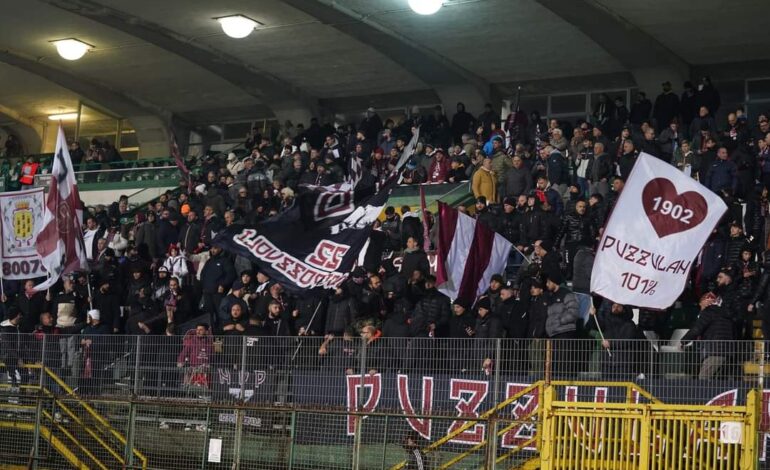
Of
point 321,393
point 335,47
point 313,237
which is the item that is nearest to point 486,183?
point 313,237

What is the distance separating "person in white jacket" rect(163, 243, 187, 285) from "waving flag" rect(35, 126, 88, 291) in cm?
283

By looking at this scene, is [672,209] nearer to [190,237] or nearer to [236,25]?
[190,237]

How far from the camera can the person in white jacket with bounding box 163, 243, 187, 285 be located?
26391mm

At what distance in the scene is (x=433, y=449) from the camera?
16172 mm

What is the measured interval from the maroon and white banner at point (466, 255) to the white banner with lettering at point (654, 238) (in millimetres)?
3981

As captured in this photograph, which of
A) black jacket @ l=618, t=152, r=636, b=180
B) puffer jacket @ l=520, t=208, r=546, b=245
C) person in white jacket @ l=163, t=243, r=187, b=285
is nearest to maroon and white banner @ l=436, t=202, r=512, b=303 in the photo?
puffer jacket @ l=520, t=208, r=546, b=245

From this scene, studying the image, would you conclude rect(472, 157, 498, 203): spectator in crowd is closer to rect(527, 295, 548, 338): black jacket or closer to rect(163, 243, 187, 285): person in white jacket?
rect(163, 243, 187, 285): person in white jacket

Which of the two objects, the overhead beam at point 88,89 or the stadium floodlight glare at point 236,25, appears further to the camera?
the overhead beam at point 88,89

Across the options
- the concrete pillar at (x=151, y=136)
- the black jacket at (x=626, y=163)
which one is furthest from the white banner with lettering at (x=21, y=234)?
the concrete pillar at (x=151, y=136)

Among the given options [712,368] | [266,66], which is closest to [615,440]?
[712,368]

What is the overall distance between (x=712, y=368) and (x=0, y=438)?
1113 centimetres

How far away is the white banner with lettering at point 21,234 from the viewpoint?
24297 millimetres

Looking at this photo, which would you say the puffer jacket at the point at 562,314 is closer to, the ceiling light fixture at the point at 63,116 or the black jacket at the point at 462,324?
the black jacket at the point at 462,324

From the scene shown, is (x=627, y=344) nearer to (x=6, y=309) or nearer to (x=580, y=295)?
(x=580, y=295)
